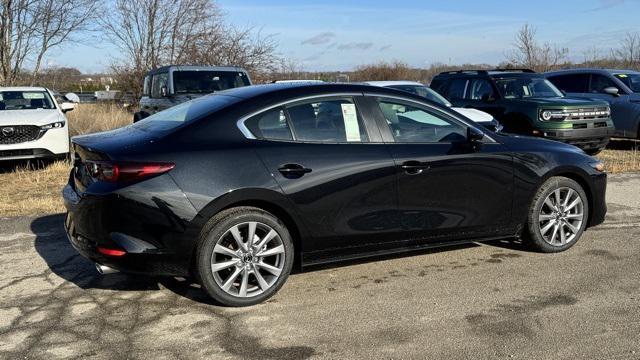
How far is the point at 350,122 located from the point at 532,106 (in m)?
7.24

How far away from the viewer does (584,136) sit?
1102 cm

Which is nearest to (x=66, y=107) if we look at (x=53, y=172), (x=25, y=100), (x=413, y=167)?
(x=25, y=100)

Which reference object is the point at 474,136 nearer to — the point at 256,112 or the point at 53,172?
the point at 256,112

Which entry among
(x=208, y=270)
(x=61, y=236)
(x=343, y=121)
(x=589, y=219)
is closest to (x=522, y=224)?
(x=589, y=219)

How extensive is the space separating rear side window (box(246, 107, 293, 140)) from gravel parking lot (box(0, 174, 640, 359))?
123cm

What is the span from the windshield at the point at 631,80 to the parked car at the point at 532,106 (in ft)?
8.56

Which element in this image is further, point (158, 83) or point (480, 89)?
point (158, 83)

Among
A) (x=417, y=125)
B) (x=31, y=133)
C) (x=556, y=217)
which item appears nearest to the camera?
(x=417, y=125)

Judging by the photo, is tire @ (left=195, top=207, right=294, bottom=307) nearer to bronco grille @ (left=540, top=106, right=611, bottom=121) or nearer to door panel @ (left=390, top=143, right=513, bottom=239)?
door panel @ (left=390, top=143, right=513, bottom=239)

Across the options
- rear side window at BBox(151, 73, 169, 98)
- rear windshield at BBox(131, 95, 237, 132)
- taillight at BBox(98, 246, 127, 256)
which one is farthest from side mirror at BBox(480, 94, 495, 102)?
taillight at BBox(98, 246, 127, 256)

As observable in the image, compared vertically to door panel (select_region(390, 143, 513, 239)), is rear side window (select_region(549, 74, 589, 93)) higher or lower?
higher

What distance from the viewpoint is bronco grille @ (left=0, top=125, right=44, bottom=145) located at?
10.1 meters

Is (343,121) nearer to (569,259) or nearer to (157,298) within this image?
(157,298)

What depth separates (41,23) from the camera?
747 inches
